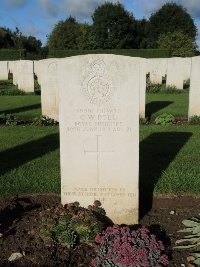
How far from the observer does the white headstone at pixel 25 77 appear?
63.7ft

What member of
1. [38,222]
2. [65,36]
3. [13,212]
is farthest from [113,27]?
[38,222]

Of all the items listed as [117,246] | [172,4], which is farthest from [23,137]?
[172,4]

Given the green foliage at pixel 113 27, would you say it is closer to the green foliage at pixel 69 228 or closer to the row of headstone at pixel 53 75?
the row of headstone at pixel 53 75

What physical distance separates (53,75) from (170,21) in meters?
53.3

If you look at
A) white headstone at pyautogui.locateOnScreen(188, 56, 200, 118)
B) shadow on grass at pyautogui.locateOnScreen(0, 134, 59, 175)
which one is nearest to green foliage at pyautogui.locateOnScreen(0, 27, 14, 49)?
white headstone at pyautogui.locateOnScreen(188, 56, 200, 118)

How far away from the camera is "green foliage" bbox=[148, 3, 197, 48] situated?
60144 millimetres

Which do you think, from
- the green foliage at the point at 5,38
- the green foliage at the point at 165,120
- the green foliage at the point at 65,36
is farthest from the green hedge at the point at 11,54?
the green foliage at the point at 165,120

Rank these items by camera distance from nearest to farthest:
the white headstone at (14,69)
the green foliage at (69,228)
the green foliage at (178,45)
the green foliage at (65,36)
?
the green foliage at (69,228), the white headstone at (14,69), the green foliage at (178,45), the green foliage at (65,36)

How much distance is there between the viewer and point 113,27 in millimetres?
55812

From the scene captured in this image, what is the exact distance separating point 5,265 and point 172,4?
64.0 metres

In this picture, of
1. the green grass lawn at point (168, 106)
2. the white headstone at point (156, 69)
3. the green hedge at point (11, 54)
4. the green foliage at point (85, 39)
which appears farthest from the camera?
the green foliage at point (85, 39)

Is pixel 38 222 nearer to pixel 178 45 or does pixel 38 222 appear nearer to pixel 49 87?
pixel 49 87

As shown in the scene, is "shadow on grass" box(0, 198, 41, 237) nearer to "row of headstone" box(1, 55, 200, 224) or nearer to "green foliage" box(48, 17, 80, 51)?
"row of headstone" box(1, 55, 200, 224)

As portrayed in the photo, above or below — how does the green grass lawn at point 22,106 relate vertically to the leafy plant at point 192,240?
above
